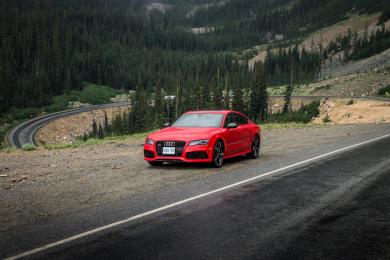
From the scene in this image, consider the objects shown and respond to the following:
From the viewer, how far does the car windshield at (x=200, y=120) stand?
13594 millimetres

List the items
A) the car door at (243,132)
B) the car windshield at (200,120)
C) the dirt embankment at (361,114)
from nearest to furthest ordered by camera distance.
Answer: the car windshield at (200,120), the car door at (243,132), the dirt embankment at (361,114)

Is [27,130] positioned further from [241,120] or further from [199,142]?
[199,142]

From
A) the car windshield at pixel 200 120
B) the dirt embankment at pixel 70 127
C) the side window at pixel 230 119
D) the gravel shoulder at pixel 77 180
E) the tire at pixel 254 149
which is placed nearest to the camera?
the gravel shoulder at pixel 77 180

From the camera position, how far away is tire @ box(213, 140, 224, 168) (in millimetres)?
12641

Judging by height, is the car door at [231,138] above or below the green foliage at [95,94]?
below

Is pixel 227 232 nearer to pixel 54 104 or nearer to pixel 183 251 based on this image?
pixel 183 251

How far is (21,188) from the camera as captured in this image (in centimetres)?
1007

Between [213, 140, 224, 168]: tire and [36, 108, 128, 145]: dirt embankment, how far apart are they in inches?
2129

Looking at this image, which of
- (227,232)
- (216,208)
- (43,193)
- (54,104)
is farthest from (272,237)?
(54,104)

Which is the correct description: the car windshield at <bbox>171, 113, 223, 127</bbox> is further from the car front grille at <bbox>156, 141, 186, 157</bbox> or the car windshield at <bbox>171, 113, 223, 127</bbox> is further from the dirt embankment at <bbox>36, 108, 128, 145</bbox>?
the dirt embankment at <bbox>36, 108, 128, 145</bbox>

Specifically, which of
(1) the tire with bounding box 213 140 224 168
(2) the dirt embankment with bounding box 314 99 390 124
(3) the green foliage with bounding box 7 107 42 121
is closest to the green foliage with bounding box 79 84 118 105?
(3) the green foliage with bounding box 7 107 42 121

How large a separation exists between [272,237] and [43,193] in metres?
5.37

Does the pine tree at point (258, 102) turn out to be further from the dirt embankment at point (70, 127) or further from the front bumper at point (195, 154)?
the front bumper at point (195, 154)

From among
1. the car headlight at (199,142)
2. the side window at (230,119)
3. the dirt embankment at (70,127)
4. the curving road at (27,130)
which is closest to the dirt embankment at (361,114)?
the curving road at (27,130)
